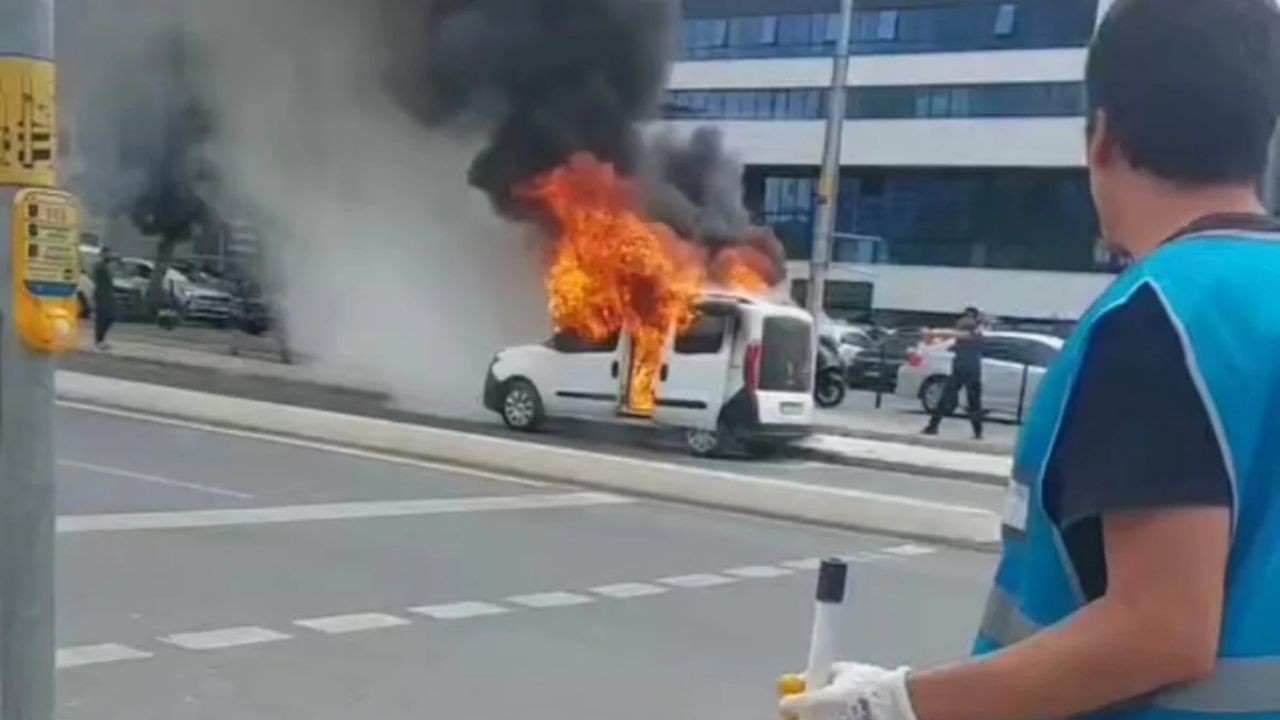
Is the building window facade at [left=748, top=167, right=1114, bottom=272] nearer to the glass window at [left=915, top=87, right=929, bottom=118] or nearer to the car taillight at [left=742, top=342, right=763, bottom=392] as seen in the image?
the glass window at [left=915, top=87, right=929, bottom=118]

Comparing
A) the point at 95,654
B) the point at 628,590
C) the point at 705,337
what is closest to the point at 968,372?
the point at 705,337

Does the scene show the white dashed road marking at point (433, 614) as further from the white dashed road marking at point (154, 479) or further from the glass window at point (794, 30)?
the glass window at point (794, 30)

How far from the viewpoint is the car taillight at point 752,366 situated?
16.8m

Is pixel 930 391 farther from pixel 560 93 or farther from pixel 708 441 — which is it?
pixel 708 441

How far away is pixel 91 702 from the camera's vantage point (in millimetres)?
5949

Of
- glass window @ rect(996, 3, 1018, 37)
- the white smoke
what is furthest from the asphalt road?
glass window @ rect(996, 3, 1018, 37)

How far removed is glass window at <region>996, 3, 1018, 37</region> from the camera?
47.1 meters

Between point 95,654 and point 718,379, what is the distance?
10901 millimetres

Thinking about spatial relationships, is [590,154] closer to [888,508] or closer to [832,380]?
[832,380]

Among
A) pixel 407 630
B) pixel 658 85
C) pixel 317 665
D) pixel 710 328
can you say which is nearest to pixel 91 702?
pixel 317 665

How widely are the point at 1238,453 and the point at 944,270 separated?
48189 mm

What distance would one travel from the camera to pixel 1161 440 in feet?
4.84

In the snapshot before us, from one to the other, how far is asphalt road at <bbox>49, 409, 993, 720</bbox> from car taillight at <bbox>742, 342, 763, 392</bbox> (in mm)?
4397

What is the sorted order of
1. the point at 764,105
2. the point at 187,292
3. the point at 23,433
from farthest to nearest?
the point at 764,105, the point at 187,292, the point at 23,433
